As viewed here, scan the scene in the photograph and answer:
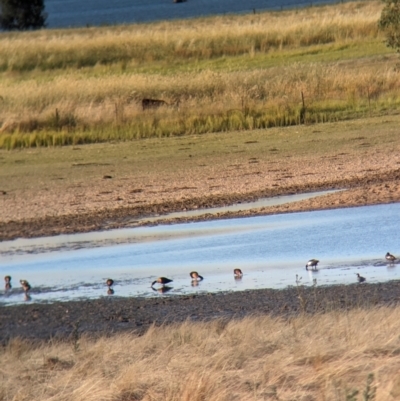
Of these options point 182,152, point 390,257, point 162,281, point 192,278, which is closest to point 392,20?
point 182,152

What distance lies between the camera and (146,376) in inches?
277

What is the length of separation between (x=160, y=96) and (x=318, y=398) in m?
24.6

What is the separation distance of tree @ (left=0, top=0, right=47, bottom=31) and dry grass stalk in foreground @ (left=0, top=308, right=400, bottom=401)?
79.1 metres

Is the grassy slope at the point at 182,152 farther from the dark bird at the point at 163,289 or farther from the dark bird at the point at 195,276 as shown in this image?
the dark bird at the point at 163,289

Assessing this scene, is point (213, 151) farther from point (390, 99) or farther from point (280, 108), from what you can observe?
point (390, 99)

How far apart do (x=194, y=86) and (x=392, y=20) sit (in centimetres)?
643

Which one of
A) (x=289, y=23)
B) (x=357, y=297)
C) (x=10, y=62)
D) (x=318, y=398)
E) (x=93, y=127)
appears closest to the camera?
(x=318, y=398)

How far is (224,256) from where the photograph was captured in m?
12.7

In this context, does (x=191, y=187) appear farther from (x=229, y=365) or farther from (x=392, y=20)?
(x=229, y=365)

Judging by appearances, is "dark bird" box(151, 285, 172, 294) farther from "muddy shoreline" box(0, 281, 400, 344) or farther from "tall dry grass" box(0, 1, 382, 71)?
"tall dry grass" box(0, 1, 382, 71)

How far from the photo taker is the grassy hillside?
26672mm

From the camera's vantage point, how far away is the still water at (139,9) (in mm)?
102188

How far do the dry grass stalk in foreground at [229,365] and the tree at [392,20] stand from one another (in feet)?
64.8

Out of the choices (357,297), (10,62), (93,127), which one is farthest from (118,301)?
(10,62)
